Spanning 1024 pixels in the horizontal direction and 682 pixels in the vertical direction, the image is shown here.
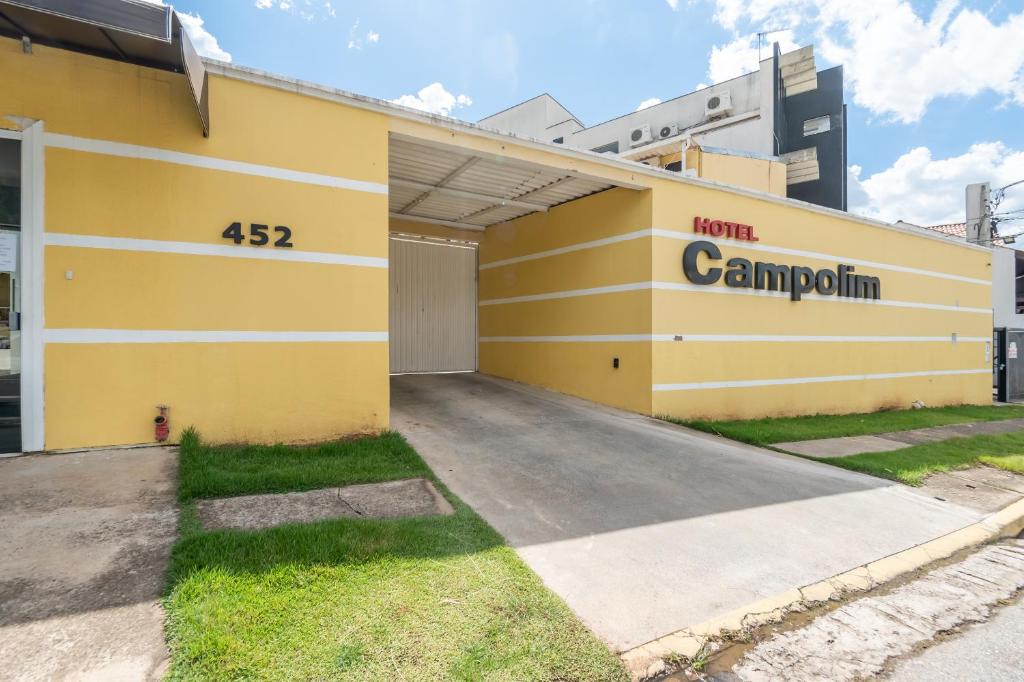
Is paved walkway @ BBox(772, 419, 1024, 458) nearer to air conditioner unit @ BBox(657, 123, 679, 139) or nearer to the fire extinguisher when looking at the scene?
the fire extinguisher

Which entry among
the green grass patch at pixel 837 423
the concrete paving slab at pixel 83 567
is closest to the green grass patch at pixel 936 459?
the green grass patch at pixel 837 423

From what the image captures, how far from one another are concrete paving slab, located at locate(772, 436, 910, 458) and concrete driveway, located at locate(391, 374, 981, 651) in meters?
0.71

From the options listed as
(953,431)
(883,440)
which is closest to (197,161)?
(883,440)

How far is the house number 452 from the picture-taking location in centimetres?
586

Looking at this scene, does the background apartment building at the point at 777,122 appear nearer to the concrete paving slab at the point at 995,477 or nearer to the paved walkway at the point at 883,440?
the paved walkway at the point at 883,440

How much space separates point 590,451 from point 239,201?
5285mm

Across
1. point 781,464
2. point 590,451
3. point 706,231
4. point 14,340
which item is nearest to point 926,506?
point 781,464

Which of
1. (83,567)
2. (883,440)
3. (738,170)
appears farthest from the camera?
(738,170)

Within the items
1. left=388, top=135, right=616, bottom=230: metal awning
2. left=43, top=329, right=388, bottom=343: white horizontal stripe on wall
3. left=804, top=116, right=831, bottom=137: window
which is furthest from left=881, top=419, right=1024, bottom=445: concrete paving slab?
left=804, top=116, right=831, bottom=137: window

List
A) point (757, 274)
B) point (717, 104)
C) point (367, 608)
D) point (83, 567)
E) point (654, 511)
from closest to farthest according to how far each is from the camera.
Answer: point (367, 608)
point (83, 567)
point (654, 511)
point (757, 274)
point (717, 104)

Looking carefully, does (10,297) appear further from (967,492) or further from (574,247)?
(967,492)

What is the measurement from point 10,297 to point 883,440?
1263 cm

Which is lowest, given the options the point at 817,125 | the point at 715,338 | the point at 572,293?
the point at 715,338

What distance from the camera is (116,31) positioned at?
4.82 metres
